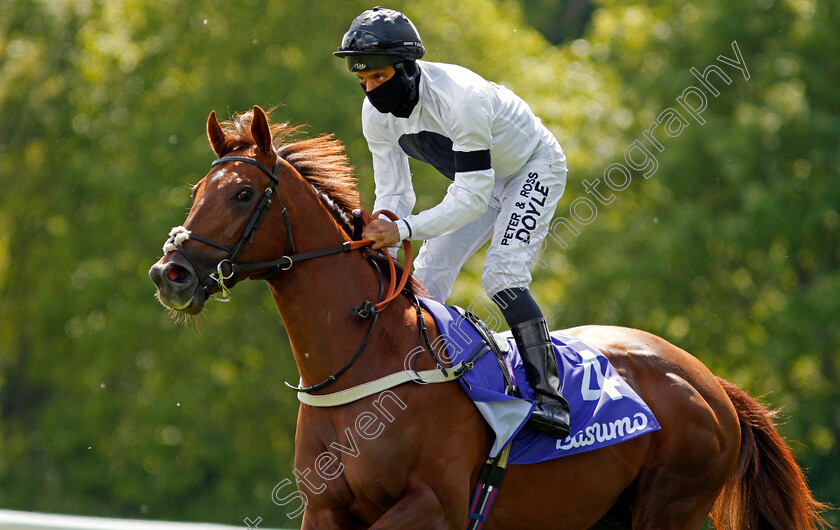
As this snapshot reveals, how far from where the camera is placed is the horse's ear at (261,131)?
167 inches

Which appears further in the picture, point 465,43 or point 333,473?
point 465,43

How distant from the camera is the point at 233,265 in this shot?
161 inches

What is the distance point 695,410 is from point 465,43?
53.8 feet

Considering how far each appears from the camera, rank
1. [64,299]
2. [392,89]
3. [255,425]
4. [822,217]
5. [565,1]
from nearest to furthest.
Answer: [392,89]
[822,217]
[255,425]
[64,299]
[565,1]

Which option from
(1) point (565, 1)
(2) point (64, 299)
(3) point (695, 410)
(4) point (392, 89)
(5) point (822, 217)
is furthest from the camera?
(1) point (565, 1)

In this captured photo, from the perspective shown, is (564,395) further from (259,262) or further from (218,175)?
(218,175)

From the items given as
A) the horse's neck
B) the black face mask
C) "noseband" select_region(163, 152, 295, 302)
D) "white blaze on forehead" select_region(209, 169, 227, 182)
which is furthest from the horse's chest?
the black face mask

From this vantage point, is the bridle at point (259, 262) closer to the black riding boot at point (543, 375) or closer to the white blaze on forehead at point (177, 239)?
the white blaze on forehead at point (177, 239)

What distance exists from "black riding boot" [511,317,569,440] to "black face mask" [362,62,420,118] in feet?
3.77

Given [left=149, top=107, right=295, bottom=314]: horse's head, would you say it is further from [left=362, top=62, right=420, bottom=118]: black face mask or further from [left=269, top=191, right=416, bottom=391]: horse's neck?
[left=362, top=62, right=420, bottom=118]: black face mask

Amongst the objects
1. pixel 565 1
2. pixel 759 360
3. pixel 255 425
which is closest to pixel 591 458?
pixel 759 360

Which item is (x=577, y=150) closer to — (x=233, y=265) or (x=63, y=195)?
(x=63, y=195)

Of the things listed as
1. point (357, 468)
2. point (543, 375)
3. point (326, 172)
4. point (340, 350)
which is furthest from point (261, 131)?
point (543, 375)

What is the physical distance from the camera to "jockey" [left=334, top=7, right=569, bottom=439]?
4527mm
